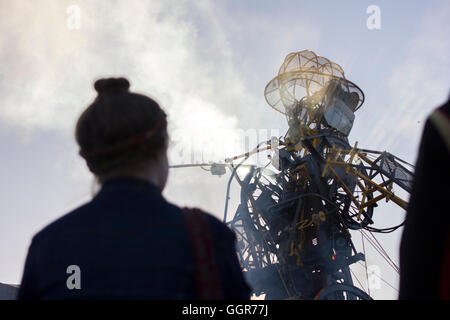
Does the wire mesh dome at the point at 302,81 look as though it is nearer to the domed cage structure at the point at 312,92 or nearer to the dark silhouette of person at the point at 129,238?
the domed cage structure at the point at 312,92

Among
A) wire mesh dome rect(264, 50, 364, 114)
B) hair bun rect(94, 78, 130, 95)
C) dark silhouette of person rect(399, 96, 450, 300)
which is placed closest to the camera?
dark silhouette of person rect(399, 96, 450, 300)

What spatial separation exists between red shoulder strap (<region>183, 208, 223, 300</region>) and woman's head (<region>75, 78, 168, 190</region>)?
0.37 m

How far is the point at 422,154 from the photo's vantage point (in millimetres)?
986

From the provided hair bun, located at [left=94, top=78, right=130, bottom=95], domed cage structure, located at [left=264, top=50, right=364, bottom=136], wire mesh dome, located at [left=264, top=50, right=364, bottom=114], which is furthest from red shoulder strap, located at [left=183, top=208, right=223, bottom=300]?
wire mesh dome, located at [left=264, top=50, right=364, bottom=114]

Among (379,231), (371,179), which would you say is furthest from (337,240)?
(371,179)

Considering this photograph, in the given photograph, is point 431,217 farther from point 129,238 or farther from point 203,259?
point 129,238

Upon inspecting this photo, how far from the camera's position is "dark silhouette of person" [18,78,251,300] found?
1.36 m

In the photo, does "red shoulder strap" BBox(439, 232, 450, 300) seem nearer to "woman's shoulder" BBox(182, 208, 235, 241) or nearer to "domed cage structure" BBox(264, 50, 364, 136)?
"woman's shoulder" BBox(182, 208, 235, 241)

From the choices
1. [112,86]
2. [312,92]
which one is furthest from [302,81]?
[112,86]

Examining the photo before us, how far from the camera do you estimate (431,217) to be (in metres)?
0.97

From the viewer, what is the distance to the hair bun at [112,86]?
1.88 metres

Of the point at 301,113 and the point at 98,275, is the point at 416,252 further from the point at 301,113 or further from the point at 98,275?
the point at 301,113

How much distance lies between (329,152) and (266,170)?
2811 millimetres

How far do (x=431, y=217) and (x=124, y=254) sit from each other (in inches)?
40.2
